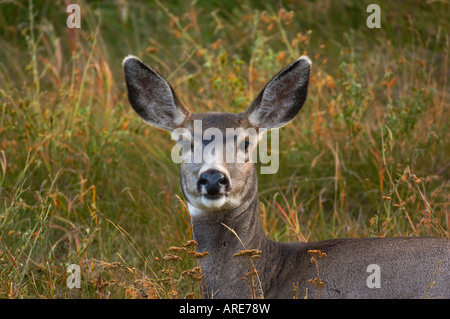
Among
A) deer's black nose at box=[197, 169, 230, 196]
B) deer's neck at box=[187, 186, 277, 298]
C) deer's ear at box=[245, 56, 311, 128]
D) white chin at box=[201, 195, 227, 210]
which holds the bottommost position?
deer's neck at box=[187, 186, 277, 298]

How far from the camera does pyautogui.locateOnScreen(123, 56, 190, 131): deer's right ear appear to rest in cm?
531

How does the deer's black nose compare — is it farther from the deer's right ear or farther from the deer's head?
the deer's right ear

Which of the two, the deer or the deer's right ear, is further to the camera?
the deer's right ear

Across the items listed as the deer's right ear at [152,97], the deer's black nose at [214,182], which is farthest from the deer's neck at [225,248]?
the deer's right ear at [152,97]

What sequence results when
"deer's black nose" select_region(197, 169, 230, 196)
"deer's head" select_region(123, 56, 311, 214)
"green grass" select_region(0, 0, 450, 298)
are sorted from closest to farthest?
1. "deer's black nose" select_region(197, 169, 230, 196)
2. "deer's head" select_region(123, 56, 311, 214)
3. "green grass" select_region(0, 0, 450, 298)

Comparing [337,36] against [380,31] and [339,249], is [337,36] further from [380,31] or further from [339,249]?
[339,249]

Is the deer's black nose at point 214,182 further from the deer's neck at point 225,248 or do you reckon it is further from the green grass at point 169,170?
the green grass at point 169,170

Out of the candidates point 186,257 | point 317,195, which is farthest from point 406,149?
point 186,257

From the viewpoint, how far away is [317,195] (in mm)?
6609

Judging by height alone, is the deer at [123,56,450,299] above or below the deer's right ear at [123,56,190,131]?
below

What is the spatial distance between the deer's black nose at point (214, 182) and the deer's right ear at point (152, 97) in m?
0.72

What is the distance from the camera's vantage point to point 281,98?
536 cm

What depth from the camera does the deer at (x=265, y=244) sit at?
464 centimetres

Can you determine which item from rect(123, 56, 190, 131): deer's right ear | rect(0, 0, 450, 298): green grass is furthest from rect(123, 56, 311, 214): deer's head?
rect(0, 0, 450, 298): green grass
